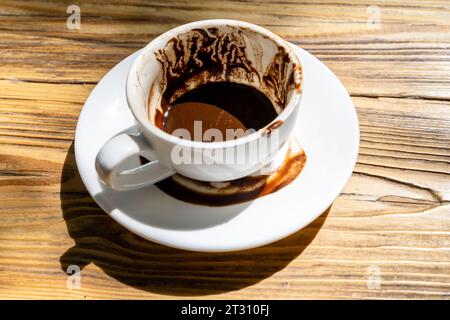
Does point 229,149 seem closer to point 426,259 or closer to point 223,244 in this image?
point 223,244

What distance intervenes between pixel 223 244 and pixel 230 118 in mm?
238

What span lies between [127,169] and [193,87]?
0.69 ft

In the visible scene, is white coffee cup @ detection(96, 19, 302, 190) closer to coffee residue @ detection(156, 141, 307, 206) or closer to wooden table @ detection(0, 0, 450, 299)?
coffee residue @ detection(156, 141, 307, 206)

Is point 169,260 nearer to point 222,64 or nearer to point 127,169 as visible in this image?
point 127,169

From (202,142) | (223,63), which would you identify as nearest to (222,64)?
(223,63)

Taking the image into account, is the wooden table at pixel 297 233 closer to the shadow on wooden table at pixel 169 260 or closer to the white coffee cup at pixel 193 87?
the shadow on wooden table at pixel 169 260

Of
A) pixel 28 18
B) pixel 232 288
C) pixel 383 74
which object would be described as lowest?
pixel 232 288

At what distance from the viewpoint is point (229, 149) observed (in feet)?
2.12

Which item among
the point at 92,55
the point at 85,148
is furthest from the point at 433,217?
the point at 92,55

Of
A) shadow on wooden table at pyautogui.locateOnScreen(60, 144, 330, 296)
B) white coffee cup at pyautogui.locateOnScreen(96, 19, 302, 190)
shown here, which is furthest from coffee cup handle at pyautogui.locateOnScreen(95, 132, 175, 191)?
shadow on wooden table at pyautogui.locateOnScreen(60, 144, 330, 296)

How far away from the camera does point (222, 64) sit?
2.86 feet

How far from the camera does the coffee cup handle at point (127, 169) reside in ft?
2.19

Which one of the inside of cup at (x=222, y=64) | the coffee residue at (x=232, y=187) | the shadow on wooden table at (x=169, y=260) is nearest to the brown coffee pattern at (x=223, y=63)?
the inside of cup at (x=222, y=64)

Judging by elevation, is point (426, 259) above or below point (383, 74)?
below
